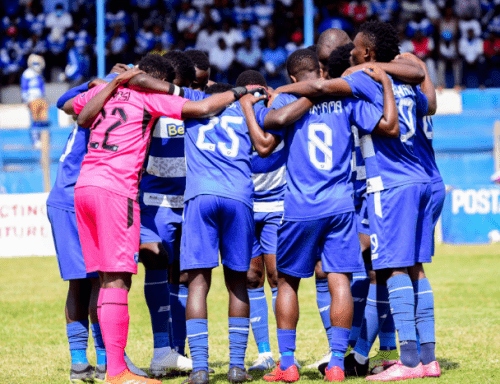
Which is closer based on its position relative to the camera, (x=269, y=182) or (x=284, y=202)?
(x=284, y=202)

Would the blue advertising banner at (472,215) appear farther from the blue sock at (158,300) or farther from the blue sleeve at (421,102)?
the blue sock at (158,300)

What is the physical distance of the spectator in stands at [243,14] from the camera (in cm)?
2195

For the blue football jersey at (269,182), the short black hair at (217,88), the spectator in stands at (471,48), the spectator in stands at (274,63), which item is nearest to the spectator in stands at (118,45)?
the spectator in stands at (274,63)

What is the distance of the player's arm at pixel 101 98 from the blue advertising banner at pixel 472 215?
421 inches

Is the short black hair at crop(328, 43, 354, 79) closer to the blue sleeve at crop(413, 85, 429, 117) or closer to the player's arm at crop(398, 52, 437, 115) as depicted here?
the player's arm at crop(398, 52, 437, 115)

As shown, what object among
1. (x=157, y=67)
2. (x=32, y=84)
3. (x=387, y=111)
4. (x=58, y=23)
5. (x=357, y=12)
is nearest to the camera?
(x=387, y=111)

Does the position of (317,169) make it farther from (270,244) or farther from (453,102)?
(453,102)

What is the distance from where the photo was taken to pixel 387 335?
225 inches

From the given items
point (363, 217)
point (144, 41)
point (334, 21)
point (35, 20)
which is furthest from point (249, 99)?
point (35, 20)

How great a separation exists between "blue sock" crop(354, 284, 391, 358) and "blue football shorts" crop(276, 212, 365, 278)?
0.47 m

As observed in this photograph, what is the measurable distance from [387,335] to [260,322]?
3.35 feet

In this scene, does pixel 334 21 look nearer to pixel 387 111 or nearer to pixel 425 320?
pixel 387 111

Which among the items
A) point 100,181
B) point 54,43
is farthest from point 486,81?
point 100,181

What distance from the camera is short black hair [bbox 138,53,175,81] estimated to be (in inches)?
213
